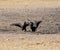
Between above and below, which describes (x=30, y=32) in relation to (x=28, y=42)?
below

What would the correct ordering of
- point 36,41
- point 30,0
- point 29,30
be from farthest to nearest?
point 30,0 < point 29,30 < point 36,41

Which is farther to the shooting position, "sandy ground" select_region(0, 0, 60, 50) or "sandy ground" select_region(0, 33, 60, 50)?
"sandy ground" select_region(0, 0, 60, 50)

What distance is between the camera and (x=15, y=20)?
1577cm

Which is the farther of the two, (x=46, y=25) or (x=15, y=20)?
(x=15, y=20)

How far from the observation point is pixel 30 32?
12992 mm

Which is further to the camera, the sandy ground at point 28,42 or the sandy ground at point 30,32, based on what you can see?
the sandy ground at point 30,32

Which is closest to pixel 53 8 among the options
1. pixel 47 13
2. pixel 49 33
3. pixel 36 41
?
pixel 47 13

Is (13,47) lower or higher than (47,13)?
higher

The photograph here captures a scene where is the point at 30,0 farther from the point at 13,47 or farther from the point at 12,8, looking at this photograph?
the point at 13,47

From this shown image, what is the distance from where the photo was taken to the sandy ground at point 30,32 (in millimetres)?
9922

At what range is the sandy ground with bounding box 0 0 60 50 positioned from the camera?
992 cm

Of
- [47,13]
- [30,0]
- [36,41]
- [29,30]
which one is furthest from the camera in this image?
[30,0]

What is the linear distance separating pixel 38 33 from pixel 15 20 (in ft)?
10.6

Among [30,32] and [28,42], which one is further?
[30,32]
